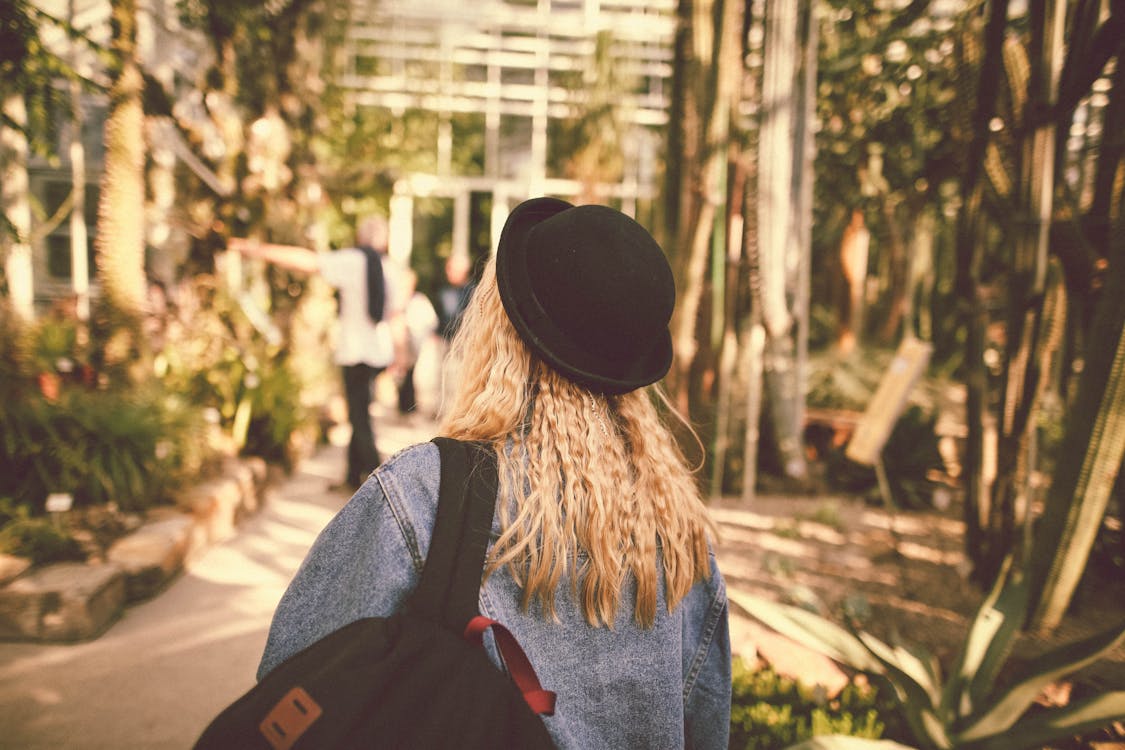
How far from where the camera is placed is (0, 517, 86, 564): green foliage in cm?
342

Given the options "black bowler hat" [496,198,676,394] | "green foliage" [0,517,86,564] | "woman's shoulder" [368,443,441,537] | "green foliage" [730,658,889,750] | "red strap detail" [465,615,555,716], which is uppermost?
"black bowler hat" [496,198,676,394]

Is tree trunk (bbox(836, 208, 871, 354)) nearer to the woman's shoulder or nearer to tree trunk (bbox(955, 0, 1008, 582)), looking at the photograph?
tree trunk (bbox(955, 0, 1008, 582))

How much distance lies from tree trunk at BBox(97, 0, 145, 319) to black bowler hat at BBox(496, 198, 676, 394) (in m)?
4.37

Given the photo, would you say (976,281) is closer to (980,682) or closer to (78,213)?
(980,682)

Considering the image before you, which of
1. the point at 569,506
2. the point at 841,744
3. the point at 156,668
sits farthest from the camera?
the point at 156,668

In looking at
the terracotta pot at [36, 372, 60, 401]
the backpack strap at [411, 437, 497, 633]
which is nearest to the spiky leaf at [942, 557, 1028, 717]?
the backpack strap at [411, 437, 497, 633]

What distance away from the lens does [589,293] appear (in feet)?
3.78

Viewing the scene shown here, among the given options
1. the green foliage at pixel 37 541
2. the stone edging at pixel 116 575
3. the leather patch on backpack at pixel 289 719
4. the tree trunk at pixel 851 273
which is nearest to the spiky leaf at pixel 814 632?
the leather patch on backpack at pixel 289 719

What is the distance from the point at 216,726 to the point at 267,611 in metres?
2.99

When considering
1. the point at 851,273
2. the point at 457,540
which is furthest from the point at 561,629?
the point at 851,273

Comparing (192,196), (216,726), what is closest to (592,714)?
(216,726)

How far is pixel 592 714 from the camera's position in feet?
4.14

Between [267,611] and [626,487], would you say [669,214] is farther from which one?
[626,487]

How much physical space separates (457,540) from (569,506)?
0.67 ft
